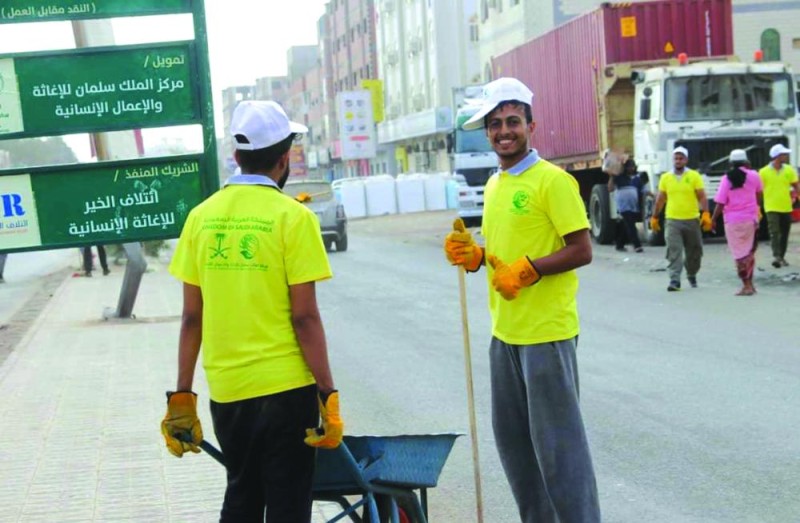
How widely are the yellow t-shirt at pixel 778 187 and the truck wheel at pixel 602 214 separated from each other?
8.09 metres

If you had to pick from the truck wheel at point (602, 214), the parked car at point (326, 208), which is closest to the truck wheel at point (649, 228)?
the truck wheel at point (602, 214)

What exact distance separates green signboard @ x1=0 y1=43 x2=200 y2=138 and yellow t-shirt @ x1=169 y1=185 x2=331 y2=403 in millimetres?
3827

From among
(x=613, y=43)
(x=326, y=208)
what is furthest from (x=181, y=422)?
(x=326, y=208)

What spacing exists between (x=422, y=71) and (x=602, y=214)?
5273 centimetres

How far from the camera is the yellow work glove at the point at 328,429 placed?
418 cm

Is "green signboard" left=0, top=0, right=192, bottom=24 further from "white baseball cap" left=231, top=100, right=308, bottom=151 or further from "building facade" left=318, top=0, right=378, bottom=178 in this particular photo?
"building facade" left=318, top=0, right=378, bottom=178

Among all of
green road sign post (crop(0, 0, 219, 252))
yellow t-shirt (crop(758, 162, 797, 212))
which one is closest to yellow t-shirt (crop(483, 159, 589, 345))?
green road sign post (crop(0, 0, 219, 252))

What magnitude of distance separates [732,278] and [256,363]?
52.8 feet

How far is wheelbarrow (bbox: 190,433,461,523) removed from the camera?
464 cm

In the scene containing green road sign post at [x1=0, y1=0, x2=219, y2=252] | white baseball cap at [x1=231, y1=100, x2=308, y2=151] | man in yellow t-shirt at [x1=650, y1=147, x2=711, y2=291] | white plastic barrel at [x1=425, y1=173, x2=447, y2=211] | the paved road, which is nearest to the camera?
white baseball cap at [x1=231, y1=100, x2=308, y2=151]

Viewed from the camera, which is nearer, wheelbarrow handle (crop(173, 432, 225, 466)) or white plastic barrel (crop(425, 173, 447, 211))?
wheelbarrow handle (crop(173, 432, 225, 466))

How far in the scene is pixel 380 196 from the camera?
2480 inches

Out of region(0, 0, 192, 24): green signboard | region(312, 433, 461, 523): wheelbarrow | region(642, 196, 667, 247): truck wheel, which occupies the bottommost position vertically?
region(642, 196, 667, 247): truck wheel

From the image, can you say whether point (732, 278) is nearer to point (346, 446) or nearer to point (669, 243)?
point (669, 243)
